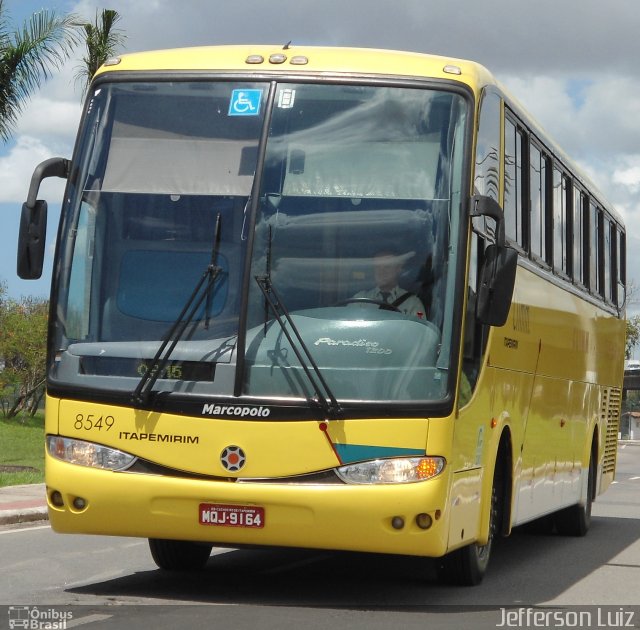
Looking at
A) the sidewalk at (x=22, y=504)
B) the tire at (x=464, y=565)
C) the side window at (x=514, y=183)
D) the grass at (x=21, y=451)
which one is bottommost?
the grass at (x=21, y=451)

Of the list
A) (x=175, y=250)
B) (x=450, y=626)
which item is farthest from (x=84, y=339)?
(x=450, y=626)

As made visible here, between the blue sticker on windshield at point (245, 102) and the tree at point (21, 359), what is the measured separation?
154ft

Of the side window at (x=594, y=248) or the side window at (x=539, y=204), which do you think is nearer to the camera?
the side window at (x=539, y=204)

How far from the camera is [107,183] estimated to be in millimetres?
9578

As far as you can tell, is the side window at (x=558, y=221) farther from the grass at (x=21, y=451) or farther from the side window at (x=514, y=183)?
the grass at (x=21, y=451)

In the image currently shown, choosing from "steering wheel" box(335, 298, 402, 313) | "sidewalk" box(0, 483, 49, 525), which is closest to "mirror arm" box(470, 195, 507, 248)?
"steering wheel" box(335, 298, 402, 313)

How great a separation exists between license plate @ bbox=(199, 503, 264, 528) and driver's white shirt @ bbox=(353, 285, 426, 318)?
154 cm

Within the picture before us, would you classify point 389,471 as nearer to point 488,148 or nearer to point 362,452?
point 362,452

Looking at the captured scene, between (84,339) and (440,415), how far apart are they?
243 cm

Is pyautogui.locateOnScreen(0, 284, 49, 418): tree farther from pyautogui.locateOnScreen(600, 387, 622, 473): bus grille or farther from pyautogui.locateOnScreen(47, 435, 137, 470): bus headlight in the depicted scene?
pyautogui.locateOnScreen(47, 435, 137, 470): bus headlight

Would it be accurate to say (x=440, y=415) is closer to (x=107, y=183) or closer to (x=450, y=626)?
(x=450, y=626)

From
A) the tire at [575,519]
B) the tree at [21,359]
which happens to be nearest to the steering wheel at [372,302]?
the tire at [575,519]

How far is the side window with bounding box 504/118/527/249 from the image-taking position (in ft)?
36.0

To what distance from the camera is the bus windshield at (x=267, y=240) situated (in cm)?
898
